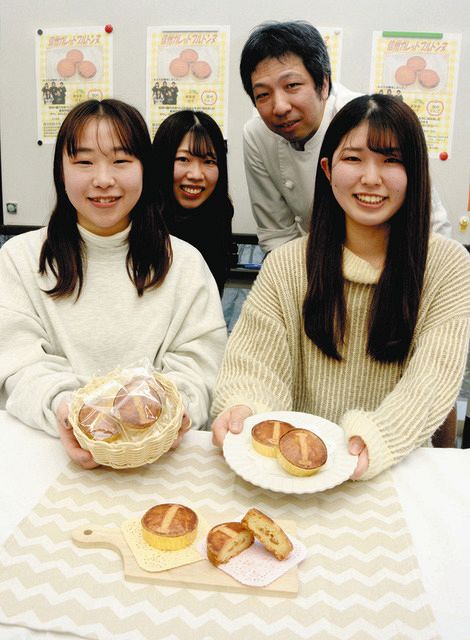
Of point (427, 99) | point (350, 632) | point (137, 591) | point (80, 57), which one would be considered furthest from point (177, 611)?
point (80, 57)

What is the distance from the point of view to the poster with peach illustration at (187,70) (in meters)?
2.38

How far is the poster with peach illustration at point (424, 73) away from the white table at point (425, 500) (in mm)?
1735

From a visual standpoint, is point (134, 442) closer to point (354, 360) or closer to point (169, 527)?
point (169, 527)

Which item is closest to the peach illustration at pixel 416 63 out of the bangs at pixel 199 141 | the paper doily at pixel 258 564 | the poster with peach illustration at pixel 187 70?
the poster with peach illustration at pixel 187 70

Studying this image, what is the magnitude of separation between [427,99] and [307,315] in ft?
4.85

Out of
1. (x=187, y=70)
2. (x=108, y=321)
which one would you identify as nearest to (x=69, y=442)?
(x=108, y=321)

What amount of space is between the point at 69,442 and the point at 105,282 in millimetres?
525

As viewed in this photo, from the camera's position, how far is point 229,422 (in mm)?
1074

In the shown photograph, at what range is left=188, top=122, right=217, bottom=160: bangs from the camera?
180 centimetres

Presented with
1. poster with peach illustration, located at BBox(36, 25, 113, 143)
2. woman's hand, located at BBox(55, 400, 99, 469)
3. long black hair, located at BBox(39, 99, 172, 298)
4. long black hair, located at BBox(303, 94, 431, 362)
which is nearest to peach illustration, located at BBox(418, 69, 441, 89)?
long black hair, located at BBox(303, 94, 431, 362)

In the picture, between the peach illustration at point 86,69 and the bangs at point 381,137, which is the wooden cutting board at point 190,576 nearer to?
the bangs at point 381,137

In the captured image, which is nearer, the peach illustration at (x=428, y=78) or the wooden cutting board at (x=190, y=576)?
the wooden cutting board at (x=190, y=576)

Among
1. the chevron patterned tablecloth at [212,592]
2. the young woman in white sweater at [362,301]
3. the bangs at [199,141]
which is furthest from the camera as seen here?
the bangs at [199,141]

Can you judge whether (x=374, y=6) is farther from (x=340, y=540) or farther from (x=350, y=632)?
(x=350, y=632)
